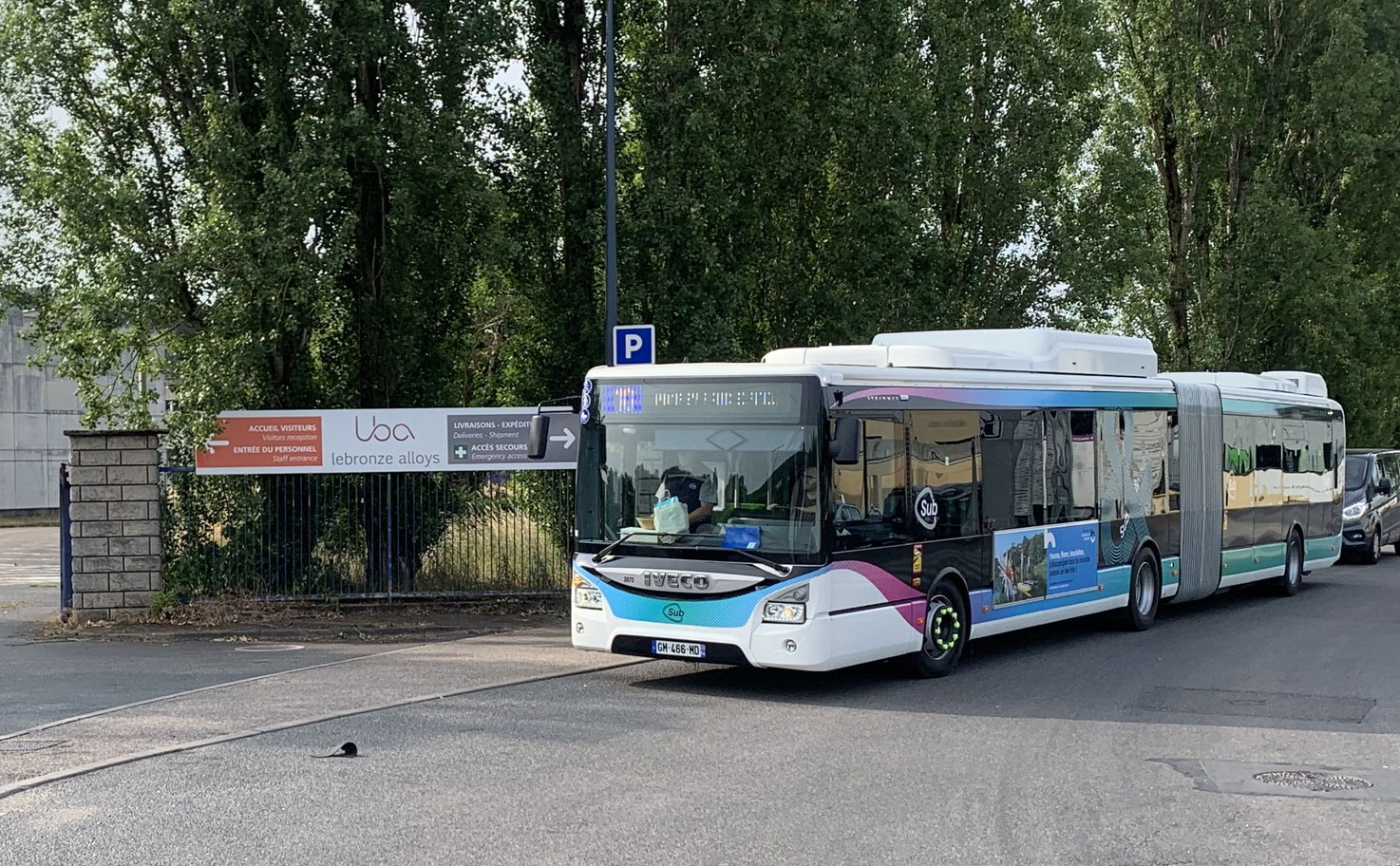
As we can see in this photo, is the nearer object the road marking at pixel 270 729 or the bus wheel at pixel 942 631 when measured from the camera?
the road marking at pixel 270 729

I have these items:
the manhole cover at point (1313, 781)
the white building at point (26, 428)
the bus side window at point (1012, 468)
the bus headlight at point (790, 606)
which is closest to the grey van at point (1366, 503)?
the bus side window at point (1012, 468)

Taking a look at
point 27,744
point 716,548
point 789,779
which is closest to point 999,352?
point 716,548

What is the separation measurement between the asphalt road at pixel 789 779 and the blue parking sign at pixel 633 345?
476 centimetres

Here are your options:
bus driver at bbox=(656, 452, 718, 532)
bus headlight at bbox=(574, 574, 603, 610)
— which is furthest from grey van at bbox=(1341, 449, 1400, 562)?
bus headlight at bbox=(574, 574, 603, 610)

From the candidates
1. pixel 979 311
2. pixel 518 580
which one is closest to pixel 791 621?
pixel 518 580

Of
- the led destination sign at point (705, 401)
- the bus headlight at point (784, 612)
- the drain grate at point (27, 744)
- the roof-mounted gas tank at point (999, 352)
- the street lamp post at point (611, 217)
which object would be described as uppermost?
the street lamp post at point (611, 217)

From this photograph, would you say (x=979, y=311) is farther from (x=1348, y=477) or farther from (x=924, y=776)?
(x=924, y=776)

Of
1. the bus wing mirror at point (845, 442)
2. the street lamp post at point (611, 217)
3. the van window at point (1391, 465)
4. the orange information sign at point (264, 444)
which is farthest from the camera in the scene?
the van window at point (1391, 465)

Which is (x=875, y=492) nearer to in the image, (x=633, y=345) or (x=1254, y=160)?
(x=633, y=345)

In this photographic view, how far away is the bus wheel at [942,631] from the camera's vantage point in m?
12.5

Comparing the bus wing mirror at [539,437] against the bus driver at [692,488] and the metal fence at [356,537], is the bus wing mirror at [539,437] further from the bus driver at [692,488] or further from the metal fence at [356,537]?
the metal fence at [356,537]

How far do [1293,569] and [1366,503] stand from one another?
7.21m

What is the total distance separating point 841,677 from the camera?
12.8m

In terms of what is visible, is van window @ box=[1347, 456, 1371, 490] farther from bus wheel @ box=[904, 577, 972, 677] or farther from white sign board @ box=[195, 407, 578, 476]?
bus wheel @ box=[904, 577, 972, 677]
